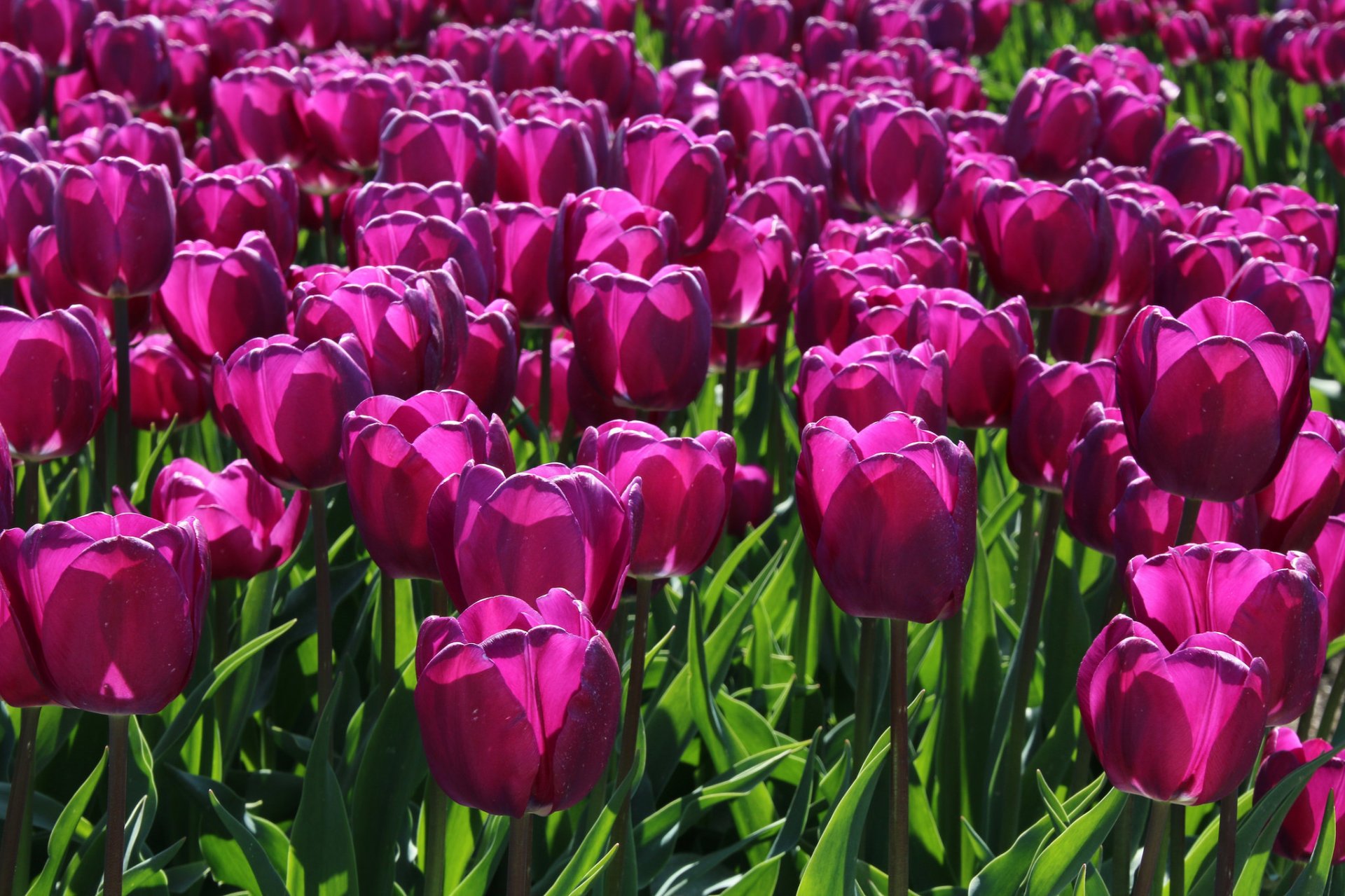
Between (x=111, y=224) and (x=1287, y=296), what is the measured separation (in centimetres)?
147

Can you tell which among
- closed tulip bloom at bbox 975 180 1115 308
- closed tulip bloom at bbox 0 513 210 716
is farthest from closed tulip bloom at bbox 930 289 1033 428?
closed tulip bloom at bbox 0 513 210 716

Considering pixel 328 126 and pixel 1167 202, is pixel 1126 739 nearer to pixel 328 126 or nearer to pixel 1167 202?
pixel 1167 202

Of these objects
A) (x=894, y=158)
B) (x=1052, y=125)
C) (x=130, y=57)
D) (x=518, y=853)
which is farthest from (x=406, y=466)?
(x=130, y=57)

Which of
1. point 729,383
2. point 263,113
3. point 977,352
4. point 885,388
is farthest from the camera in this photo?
point 263,113

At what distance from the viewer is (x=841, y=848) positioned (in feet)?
4.14

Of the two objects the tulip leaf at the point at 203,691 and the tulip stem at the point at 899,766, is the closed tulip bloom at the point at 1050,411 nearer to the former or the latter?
the tulip stem at the point at 899,766

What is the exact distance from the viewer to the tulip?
3.36ft

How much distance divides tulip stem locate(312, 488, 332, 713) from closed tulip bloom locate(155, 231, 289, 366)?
1.10 ft

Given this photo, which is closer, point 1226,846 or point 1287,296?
point 1226,846

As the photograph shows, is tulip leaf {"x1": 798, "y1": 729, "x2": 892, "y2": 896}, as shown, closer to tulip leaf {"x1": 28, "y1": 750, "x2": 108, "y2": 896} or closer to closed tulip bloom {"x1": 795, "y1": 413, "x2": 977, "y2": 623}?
closed tulip bloom {"x1": 795, "y1": 413, "x2": 977, "y2": 623}

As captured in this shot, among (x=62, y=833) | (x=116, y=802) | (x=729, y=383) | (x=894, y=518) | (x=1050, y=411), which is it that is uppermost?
(x=894, y=518)

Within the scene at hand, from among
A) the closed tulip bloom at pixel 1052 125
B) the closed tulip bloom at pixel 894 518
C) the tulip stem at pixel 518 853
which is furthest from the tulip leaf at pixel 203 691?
the closed tulip bloom at pixel 1052 125

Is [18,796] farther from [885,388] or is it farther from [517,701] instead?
[885,388]

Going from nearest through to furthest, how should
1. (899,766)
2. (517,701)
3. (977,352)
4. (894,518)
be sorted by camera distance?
(517,701)
(894,518)
(899,766)
(977,352)
